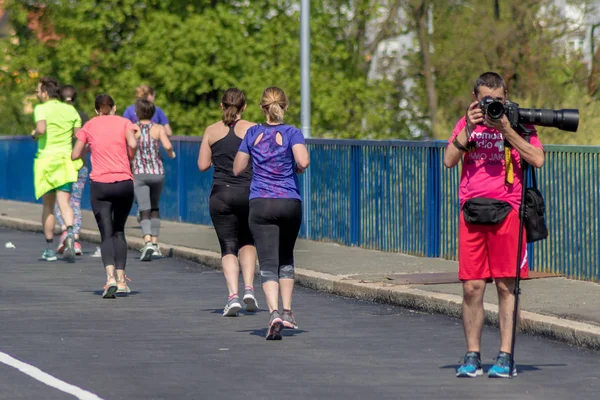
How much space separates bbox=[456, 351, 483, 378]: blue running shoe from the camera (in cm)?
809

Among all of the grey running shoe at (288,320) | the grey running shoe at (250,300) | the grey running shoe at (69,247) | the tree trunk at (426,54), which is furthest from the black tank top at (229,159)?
the tree trunk at (426,54)

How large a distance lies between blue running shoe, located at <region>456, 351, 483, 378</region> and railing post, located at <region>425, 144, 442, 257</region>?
264 inches

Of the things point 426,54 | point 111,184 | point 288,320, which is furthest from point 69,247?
point 426,54

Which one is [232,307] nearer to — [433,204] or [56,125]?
A: [433,204]

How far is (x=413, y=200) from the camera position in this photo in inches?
600

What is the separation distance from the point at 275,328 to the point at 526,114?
2.58 m

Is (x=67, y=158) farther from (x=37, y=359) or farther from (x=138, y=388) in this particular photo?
(x=138, y=388)

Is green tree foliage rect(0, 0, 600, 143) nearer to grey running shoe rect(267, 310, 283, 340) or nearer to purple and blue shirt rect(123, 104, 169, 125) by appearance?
purple and blue shirt rect(123, 104, 169, 125)

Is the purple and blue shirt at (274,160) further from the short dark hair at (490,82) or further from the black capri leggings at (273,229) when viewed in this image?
the short dark hair at (490,82)

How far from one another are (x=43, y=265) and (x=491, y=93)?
8328 millimetres

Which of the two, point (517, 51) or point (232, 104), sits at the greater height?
point (517, 51)

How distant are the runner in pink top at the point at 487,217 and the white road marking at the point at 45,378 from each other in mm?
2008

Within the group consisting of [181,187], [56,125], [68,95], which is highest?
[68,95]

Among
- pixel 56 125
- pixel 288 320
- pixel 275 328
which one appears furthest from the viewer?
pixel 56 125
